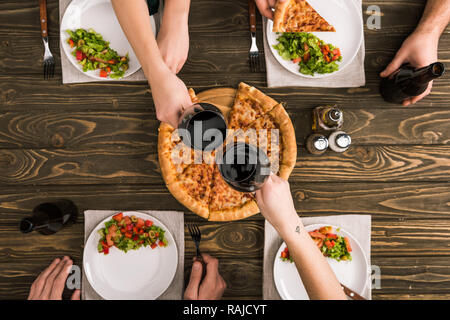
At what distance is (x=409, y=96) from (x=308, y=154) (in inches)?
28.0

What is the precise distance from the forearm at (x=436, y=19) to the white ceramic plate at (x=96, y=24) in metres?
1.71

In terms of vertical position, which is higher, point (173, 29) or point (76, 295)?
point (173, 29)

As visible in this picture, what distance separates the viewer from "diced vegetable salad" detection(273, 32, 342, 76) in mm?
1843

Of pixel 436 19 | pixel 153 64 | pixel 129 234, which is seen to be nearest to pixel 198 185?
pixel 129 234

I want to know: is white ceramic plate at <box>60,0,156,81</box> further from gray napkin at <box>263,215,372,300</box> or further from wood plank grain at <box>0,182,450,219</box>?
gray napkin at <box>263,215,372,300</box>

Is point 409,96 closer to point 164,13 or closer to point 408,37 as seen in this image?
point 408,37

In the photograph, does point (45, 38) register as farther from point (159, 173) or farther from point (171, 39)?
point (159, 173)

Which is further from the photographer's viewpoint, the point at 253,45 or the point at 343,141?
the point at 253,45

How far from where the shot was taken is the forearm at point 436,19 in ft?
6.23

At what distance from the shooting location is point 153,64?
59.7 inches

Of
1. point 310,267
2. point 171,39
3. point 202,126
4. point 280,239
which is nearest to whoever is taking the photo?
point 202,126

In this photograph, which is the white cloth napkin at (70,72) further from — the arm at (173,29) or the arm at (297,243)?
the arm at (297,243)

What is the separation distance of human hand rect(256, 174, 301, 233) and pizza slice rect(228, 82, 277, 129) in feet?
1.58

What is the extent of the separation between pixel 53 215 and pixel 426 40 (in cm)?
260
